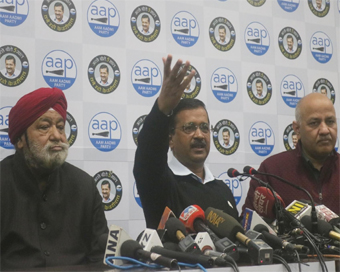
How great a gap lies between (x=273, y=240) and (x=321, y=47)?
266 cm

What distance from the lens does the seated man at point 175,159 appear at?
6.59 ft

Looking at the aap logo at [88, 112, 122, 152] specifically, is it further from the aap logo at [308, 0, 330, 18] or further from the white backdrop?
the aap logo at [308, 0, 330, 18]

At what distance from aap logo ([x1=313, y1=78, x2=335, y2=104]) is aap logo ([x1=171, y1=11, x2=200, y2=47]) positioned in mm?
1149

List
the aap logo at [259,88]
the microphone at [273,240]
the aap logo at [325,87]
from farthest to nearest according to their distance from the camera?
the aap logo at [325,87] → the aap logo at [259,88] → the microphone at [273,240]

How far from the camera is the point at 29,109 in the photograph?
7.82 ft

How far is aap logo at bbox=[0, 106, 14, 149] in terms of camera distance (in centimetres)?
263

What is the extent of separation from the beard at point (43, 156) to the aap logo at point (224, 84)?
4.49ft

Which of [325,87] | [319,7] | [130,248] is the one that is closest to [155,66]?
[325,87]

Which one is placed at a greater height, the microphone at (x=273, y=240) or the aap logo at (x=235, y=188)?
the microphone at (x=273, y=240)

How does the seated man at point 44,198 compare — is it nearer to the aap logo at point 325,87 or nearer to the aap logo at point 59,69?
the aap logo at point 59,69

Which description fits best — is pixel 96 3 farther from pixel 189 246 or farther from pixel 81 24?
pixel 189 246

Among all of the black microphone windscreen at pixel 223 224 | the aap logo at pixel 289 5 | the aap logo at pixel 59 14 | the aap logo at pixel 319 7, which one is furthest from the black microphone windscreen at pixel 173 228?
the aap logo at pixel 319 7

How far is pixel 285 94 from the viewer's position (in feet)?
12.0

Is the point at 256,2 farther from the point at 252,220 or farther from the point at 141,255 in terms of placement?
the point at 141,255
